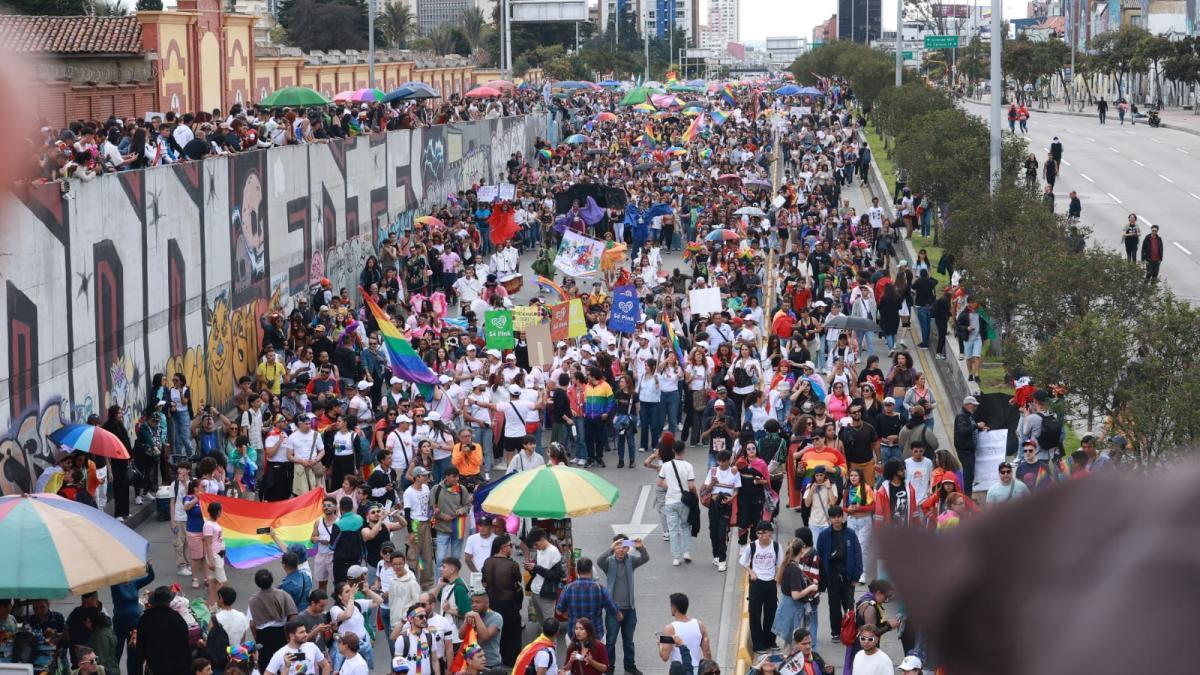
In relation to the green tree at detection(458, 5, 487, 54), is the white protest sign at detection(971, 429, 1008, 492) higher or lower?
lower

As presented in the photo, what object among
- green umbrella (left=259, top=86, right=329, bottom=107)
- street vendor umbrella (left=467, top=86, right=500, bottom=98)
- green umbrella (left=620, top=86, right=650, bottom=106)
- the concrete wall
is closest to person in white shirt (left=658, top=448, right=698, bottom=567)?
the concrete wall

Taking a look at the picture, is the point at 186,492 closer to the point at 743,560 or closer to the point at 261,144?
the point at 743,560

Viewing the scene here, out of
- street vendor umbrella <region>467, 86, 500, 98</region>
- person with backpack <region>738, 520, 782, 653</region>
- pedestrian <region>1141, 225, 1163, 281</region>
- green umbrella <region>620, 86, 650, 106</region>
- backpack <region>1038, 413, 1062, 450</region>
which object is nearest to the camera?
person with backpack <region>738, 520, 782, 653</region>

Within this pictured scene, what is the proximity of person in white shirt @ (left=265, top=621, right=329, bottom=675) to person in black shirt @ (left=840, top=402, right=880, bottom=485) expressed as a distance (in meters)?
7.52

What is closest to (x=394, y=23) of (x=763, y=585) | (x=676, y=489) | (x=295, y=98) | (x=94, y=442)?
(x=295, y=98)

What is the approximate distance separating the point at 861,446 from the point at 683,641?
5.79m

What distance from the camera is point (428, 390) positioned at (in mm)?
22406

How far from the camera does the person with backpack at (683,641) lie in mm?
12383

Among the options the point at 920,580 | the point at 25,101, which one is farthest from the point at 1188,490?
the point at 25,101

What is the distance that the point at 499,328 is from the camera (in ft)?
76.8

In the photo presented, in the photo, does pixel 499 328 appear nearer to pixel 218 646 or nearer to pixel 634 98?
pixel 218 646

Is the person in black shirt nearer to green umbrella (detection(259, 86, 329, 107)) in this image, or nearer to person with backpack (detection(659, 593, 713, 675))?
person with backpack (detection(659, 593, 713, 675))

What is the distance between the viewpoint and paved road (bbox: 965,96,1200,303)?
42.0 meters

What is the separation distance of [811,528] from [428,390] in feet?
27.0
